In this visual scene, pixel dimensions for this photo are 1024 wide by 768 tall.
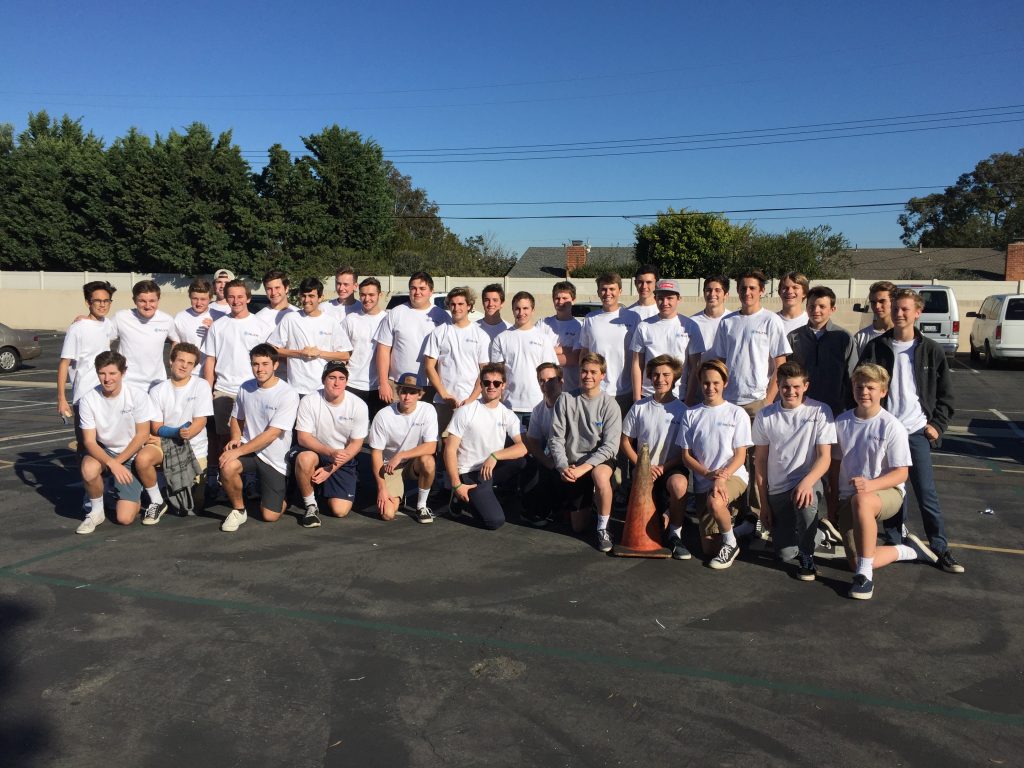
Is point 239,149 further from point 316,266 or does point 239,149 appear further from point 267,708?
point 267,708

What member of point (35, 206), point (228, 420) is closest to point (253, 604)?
point (228, 420)

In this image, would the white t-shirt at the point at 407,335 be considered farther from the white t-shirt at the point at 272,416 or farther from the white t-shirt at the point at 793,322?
the white t-shirt at the point at 793,322

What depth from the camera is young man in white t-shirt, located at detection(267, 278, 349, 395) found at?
7.57 m

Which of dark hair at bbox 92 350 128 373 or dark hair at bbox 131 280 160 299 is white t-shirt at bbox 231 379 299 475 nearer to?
dark hair at bbox 92 350 128 373

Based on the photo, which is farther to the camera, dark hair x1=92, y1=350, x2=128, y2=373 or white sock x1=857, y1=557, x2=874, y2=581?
dark hair x1=92, y1=350, x2=128, y2=373

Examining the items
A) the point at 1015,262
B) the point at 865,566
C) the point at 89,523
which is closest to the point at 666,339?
the point at 865,566

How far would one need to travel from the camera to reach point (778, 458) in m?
5.60

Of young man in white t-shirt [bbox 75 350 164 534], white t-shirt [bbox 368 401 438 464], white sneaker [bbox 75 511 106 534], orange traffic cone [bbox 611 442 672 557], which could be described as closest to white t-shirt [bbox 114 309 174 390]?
young man in white t-shirt [bbox 75 350 164 534]

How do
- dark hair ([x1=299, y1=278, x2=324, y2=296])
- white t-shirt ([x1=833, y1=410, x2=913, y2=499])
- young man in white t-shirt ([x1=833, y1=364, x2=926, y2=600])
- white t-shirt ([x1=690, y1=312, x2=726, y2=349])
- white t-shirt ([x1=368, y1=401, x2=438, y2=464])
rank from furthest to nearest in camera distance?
dark hair ([x1=299, y1=278, x2=324, y2=296]) < white t-shirt ([x1=690, y1=312, x2=726, y2=349]) < white t-shirt ([x1=368, y1=401, x2=438, y2=464]) < white t-shirt ([x1=833, y1=410, x2=913, y2=499]) < young man in white t-shirt ([x1=833, y1=364, x2=926, y2=600])

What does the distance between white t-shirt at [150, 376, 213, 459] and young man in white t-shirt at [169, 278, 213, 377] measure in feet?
2.88

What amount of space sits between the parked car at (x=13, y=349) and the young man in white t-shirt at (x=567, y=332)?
16.8m

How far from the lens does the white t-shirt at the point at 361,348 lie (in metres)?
7.91

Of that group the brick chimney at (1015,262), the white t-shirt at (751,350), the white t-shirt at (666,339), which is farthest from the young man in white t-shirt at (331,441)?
the brick chimney at (1015,262)

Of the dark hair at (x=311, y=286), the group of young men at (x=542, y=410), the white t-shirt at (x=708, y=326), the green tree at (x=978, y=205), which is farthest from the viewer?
the green tree at (x=978, y=205)
